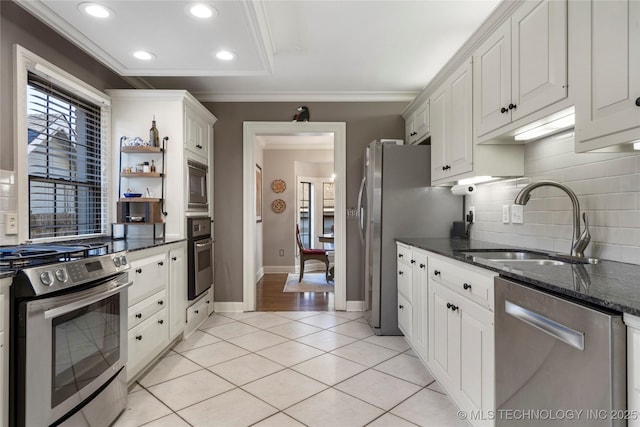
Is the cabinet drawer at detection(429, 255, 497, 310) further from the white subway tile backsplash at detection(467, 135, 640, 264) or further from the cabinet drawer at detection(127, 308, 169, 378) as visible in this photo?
the cabinet drawer at detection(127, 308, 169, 378)

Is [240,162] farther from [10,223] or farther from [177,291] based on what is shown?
[10,223]

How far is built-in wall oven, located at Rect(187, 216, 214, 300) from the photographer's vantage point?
125 inches

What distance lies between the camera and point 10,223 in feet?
6.32

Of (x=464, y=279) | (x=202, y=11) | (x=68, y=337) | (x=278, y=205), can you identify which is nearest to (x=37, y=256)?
(x=68, y=337)

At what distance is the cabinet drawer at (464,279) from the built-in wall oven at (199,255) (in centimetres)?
215

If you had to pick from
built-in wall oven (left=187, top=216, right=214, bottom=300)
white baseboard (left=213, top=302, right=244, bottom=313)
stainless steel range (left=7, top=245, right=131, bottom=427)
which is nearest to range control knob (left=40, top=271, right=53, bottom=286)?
stainless steel range (left=7, top=245, right=131, bottom=427)

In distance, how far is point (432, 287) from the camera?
2254 millimetres

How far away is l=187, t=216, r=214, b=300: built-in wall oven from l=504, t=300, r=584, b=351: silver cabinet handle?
105 inches

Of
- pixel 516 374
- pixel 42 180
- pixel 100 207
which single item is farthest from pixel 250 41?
pixel 516 374

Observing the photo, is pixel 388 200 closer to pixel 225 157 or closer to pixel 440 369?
pixel 440 369

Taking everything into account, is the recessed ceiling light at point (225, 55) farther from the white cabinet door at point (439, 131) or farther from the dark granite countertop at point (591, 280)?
the dark granite countertop at point (591, 280)

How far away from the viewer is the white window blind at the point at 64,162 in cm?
215

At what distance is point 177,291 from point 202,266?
0.50 meters

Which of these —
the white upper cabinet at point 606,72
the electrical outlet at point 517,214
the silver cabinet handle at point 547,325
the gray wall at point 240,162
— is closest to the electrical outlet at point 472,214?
the electrical outlet at point 517,214
